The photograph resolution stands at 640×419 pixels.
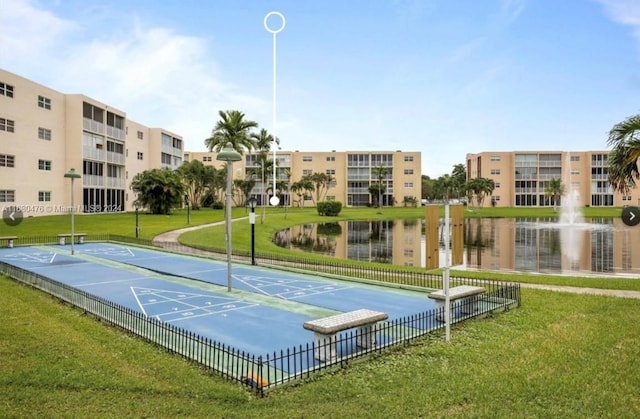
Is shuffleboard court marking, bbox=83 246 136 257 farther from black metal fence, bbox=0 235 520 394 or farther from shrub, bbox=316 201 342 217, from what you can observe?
shrub, bbox=316 201 342 217

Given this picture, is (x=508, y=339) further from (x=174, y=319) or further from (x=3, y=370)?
(x=3, y=370)

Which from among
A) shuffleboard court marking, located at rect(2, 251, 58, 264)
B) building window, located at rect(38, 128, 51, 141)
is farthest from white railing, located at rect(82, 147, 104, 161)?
shuffleboard court marking, located at rect(2, 251, 58, 264)

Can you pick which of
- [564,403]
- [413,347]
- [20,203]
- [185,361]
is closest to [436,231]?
[413,347]

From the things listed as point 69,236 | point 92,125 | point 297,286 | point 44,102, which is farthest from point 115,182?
point 297,286

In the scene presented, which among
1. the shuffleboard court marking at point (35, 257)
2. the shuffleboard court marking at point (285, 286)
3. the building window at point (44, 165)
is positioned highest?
the building window at point (44, 165)

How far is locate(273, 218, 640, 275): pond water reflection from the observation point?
25.6 meters

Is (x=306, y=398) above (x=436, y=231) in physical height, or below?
below

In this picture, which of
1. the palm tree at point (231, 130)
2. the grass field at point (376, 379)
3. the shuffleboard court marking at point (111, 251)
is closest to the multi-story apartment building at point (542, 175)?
the palm tree at point (231, 130)

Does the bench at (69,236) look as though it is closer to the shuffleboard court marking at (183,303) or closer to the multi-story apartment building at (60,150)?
the shuffleboard court marking at (183,303)

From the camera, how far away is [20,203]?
44.8 metres

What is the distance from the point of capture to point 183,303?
12.9 meters

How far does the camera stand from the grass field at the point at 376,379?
631 centimetres

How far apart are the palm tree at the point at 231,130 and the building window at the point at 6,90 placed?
62.1 ft

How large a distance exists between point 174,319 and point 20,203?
135 ft
